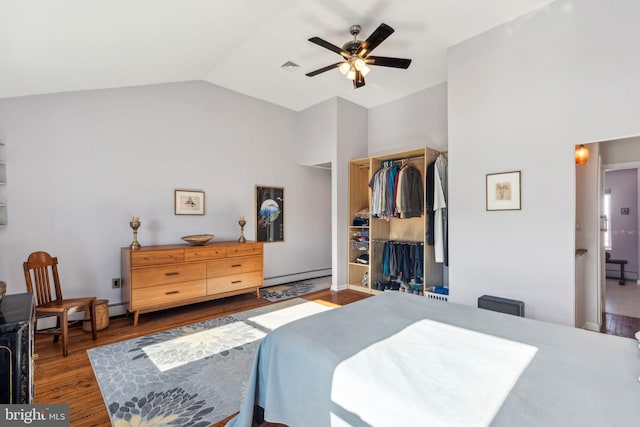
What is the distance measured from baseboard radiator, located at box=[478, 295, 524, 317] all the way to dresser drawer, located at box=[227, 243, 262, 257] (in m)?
2.85

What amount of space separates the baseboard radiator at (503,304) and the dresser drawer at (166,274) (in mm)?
3183

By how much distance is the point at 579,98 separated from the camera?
257 centimetres

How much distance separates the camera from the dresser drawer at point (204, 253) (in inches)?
141

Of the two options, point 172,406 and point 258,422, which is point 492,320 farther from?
point 172,406

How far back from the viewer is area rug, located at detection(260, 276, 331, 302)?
4414 millimetres

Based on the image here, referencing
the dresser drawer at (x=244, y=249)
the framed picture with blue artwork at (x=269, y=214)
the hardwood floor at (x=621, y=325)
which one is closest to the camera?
the hardwood floor at (x=621, y=325)

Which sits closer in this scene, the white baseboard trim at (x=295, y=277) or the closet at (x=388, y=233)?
the closet at (x=388, y=233)

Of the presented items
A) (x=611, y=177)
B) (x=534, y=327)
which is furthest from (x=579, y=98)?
(x=611, y=177)

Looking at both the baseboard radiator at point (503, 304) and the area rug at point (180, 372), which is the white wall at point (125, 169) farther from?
the baseboard radiator at point (503, 304)

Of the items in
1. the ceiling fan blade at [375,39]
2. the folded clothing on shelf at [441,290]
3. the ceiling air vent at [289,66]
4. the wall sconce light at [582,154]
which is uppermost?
the ceiling air vent at [289,66]

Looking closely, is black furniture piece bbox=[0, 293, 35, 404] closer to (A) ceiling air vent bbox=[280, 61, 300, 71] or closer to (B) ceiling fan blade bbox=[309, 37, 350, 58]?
(B) ceiling fan blade bbox=[309, 37, 350, 58]

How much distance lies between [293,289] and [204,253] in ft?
5.49

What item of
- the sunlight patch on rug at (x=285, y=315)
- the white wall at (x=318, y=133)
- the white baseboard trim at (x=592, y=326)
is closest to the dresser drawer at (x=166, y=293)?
the sunlight patch on rug at (x=285, y=315)

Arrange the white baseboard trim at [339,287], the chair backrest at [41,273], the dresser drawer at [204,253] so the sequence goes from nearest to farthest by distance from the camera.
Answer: the chair backrest at [41,273] → the dresser drawer at [204,253] → the white baseboard trim at [339,287]
